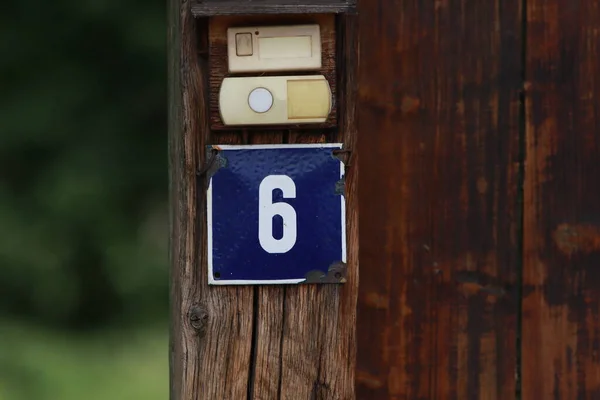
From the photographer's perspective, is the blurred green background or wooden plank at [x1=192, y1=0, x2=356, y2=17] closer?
wooden plank at [x1=192, y1=0, x2=356, y2=17]

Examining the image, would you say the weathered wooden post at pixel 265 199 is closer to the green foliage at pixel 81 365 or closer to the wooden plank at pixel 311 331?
the wooden plank at pixel 311 331

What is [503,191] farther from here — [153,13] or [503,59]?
[153,13]

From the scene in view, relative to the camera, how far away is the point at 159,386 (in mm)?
5207

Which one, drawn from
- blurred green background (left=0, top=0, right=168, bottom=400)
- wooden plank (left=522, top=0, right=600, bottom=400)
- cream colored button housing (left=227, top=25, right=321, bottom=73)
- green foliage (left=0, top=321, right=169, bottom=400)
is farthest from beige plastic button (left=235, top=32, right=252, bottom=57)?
blurred green background (left=0, top=0, right=168, bottom=400)

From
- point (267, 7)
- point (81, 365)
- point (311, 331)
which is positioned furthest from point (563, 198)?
point (81, 365)

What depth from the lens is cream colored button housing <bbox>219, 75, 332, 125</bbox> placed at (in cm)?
173

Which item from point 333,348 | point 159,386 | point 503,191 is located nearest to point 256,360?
point 333,348

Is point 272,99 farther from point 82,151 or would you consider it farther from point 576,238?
point 82,151

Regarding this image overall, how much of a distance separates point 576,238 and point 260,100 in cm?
73

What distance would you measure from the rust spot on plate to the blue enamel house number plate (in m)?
0.49

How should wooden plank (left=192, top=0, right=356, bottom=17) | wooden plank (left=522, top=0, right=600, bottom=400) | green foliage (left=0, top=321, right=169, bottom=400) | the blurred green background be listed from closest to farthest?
1. wooden plank (left=192, top=0, right=356, bottom=17)
2. wooden plank (left=522, top=0, right=600, bottom=400)
3. green foliage (left=0, top=321, right=169, bottom=400)
4. the blurred green background

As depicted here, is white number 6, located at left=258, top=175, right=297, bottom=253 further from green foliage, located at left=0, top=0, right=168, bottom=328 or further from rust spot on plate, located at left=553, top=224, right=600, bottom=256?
green foliage, located at left=0, top=0, right=168, bottom=328

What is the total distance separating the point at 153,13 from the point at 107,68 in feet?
1.44

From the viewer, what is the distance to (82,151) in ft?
19.0
